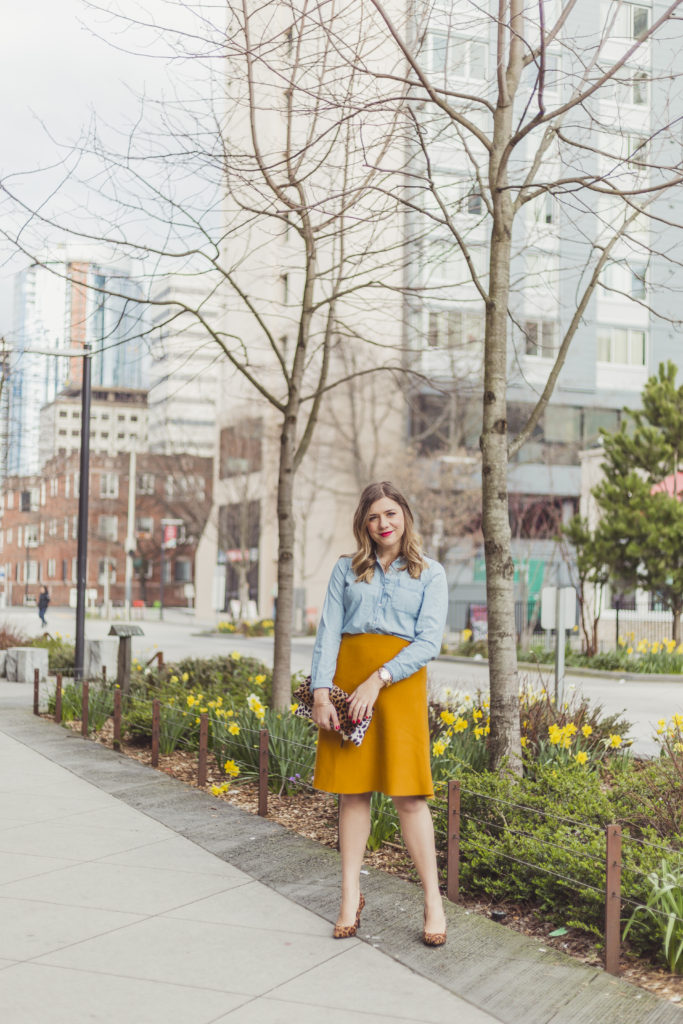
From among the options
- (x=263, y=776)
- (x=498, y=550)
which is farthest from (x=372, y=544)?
(x=263, y=776)

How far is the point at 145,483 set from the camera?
78.4 m

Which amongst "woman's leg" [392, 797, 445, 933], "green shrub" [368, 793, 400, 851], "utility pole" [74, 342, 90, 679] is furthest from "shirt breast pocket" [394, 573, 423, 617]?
"utility pole" [74, 342, 90, 679]

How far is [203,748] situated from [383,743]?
13.2 ft

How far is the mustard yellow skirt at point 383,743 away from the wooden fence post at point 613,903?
77cm

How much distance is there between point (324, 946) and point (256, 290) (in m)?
48.4

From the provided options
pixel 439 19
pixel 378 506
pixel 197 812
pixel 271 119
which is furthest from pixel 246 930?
pixel 271 119

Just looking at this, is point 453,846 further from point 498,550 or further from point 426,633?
point 498,550

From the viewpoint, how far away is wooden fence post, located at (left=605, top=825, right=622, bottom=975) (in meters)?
4.54

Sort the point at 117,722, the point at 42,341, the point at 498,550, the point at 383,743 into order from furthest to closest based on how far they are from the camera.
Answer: the point at 42,341, the point at 117,722, the point at 498,550, the point at 383,743

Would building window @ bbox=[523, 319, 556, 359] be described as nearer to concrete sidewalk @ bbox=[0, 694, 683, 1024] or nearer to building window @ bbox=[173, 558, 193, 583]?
concrete sidewalk @ bbox=[0, 694, 683, 1024]

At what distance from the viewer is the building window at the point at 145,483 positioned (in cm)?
7725

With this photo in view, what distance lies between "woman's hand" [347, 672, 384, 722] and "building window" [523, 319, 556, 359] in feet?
16.2

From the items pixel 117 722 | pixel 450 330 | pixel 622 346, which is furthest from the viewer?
pixel 622 346

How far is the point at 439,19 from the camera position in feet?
25.0
